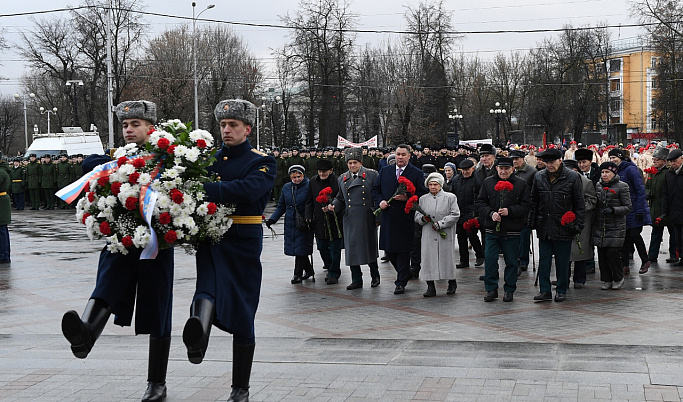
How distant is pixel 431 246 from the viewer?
37.4 ft

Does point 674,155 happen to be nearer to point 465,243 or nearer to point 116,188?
point 465,243

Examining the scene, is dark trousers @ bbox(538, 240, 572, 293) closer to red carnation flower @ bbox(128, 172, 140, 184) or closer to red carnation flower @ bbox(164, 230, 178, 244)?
red carnation flower @ bbox(164, 230, 178, 244)

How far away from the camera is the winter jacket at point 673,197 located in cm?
1349

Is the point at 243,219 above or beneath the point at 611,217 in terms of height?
above

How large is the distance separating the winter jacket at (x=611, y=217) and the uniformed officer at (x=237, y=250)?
702 centimetres

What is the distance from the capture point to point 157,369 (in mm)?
6152

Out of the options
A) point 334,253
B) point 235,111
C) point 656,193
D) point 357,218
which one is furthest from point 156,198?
point 656,193

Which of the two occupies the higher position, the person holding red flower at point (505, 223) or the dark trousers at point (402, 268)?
the person holding red flower at point (505, 223)

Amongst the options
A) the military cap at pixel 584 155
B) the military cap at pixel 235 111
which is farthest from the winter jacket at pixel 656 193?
the military cap at pixel 235 111

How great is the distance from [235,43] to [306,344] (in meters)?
52.3

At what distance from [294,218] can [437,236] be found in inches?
103

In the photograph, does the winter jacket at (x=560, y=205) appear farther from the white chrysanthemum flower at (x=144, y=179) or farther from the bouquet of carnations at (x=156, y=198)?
the white chrysanthemum flower at (x=144, y=179)

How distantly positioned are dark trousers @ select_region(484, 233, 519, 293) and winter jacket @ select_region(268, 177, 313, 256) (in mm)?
3060

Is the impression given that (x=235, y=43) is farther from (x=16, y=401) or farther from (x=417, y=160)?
(x=16, y=401)
